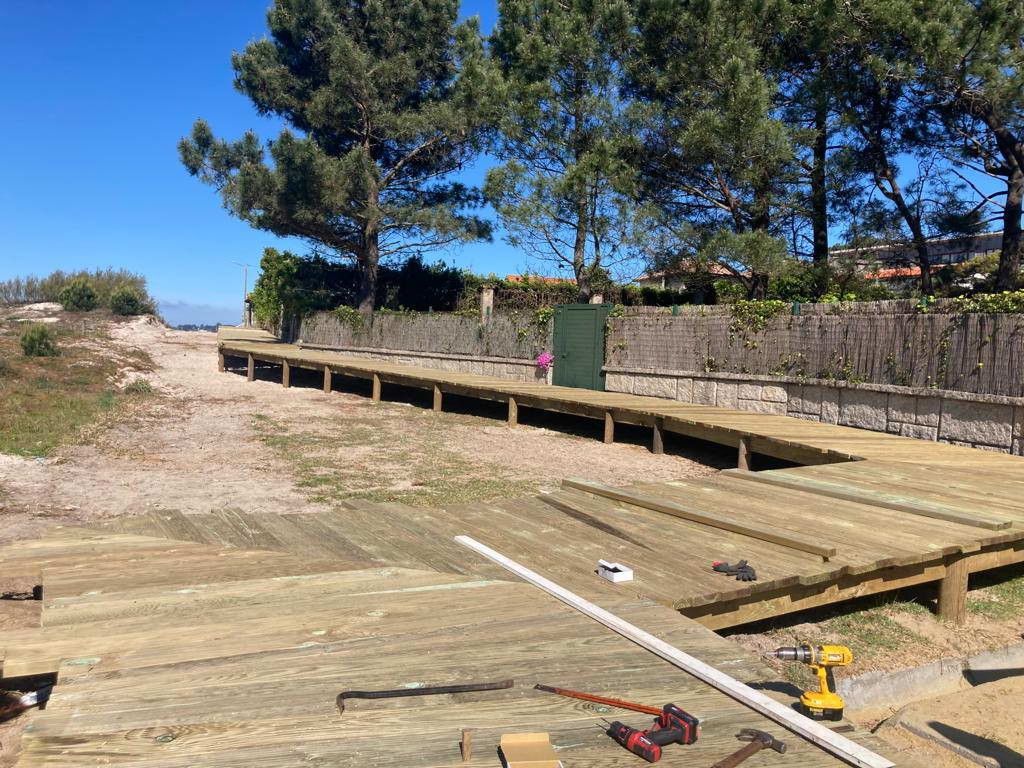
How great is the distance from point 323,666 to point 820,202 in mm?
13029

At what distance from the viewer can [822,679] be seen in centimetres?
236

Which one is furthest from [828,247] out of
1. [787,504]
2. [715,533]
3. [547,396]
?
[715,533]

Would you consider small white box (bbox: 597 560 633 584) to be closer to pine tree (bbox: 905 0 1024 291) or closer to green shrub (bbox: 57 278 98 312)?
pine tree (bbox: 905 0 1024 291)

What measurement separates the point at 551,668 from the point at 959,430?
282 inches

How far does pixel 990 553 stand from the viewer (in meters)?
4.38

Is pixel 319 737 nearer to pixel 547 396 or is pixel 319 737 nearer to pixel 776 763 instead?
pixel 776 763

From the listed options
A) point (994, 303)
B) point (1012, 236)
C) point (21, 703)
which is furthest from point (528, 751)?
point (1012, 236)

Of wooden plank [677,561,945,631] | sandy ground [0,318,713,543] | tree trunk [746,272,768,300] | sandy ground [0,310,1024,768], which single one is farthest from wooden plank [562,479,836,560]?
tree trunk [746,272,768,300]

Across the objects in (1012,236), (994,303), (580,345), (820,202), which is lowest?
(580,345)

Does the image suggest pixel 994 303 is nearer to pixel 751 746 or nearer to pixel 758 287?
pixel 758 287

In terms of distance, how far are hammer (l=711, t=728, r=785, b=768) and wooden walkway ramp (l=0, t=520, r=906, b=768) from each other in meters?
0.03

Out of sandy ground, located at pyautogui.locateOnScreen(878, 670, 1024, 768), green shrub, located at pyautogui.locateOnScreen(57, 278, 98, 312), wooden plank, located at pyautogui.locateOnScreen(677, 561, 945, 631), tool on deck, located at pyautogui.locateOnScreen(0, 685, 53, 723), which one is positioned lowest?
sandy ground, located at pyautogui.locateOnScreen(878, 670, 1024, 768)

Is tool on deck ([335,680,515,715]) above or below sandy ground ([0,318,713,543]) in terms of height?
above

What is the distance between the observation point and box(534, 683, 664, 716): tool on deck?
82.7 inches
